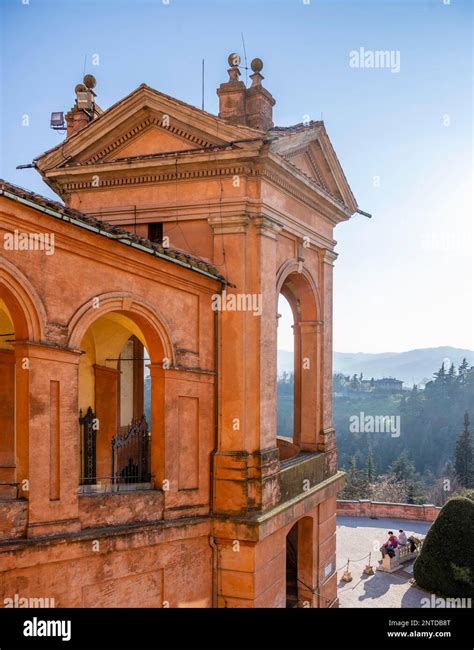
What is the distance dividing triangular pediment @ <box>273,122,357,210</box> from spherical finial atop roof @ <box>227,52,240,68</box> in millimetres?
1701

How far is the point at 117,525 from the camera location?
370 inches

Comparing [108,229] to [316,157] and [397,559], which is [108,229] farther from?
[397,559]

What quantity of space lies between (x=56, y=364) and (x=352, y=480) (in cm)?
5344

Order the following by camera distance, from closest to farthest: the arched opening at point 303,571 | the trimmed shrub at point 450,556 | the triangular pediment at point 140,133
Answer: the triangular pediment at point 140,133 < the arched opening at point 303,571 < the trimmed shrub at point 450,556

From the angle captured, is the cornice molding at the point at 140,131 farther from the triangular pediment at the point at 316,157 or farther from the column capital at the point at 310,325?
the column capital at the point at 310,325

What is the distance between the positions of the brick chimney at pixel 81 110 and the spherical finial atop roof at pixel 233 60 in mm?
3748

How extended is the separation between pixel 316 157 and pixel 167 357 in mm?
6786

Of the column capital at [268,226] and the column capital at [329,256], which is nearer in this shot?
the column capital at [268,226]

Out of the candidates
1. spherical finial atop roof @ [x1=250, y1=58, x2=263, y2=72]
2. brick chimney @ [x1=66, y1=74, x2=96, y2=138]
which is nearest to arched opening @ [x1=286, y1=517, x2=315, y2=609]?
spherical finial atop roof @ [x1=250, y1=58, x2=263, y2=72]

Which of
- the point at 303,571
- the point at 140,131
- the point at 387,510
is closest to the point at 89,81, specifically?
the point at 140,131

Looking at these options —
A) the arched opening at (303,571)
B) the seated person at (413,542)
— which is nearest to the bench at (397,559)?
the seated person at (413,542)

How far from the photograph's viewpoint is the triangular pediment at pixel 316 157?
41.1ft
